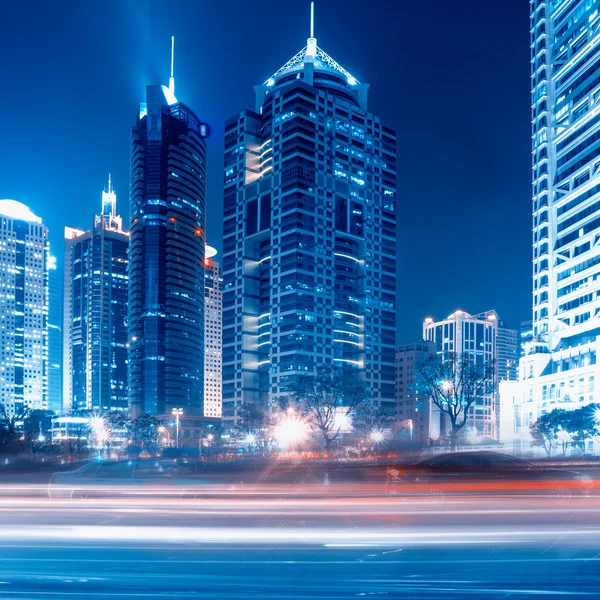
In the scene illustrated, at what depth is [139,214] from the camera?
197 m

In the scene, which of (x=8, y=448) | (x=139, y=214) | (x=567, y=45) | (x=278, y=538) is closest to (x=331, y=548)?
(x=278, y=538)

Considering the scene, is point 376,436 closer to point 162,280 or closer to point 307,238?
point 307,238

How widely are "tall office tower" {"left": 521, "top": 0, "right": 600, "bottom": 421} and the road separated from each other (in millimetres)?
78411

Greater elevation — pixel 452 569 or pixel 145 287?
pixel 145 287

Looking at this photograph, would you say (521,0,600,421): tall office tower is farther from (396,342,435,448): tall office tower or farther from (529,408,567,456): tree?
(396,342,435,448): tall office tower

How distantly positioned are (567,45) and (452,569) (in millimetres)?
109005

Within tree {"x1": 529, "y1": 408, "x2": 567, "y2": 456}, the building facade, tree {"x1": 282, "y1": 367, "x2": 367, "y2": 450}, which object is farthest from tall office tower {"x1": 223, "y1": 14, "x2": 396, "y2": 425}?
tree {"x1": 282, "y1": 367, "x2": 367, "y2": 450}

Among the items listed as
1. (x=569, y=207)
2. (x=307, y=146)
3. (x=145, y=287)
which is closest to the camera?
(x=569, y=207)

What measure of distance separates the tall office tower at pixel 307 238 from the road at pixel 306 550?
438 feet

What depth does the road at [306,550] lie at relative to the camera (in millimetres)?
10000

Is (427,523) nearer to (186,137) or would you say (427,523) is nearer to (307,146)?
(307,146)

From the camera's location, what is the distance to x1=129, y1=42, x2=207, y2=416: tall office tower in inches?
7490

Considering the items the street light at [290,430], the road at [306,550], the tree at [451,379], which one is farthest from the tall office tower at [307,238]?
the road at [306,550]

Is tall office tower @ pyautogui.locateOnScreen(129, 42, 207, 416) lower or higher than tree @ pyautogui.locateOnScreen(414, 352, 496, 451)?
higher
